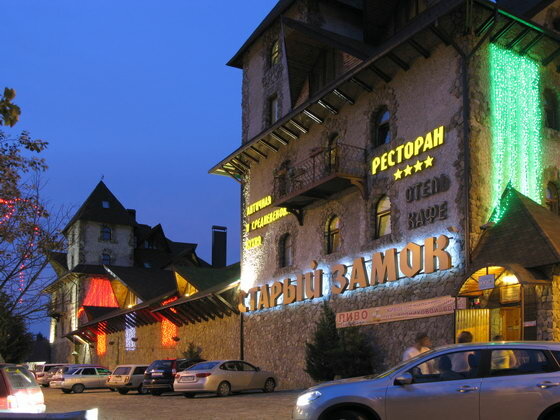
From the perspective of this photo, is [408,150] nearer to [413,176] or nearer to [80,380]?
[413,176]

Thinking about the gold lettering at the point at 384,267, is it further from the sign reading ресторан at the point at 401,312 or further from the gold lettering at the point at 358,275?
the sign reading ресторан at the point at 401,312

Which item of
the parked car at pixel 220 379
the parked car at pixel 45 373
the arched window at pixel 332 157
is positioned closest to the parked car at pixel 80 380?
the parked car at pixel 45 373

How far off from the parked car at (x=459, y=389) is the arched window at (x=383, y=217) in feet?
42.6

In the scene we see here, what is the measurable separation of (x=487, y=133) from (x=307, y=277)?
31.3ft

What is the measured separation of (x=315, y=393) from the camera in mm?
10102

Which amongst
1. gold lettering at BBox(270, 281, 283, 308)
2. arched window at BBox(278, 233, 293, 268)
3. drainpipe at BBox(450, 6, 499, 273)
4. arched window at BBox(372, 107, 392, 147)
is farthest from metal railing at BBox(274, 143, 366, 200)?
drainpipe at BBox(450, 6, 499, 273)

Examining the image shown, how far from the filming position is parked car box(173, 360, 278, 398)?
23.5m

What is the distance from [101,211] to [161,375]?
4268 centimetres

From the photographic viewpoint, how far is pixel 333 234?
1019 inches

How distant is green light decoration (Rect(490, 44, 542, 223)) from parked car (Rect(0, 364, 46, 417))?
43.1 ft

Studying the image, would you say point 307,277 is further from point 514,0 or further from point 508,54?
point 514,0

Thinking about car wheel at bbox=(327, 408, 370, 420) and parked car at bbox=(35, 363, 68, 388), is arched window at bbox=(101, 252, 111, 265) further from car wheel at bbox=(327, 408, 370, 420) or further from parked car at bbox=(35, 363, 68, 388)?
car wheel at bbox=(327, 408, 370, 420)

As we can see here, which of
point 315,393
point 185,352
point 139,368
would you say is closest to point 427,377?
point 315,393

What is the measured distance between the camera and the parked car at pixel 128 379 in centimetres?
2973
